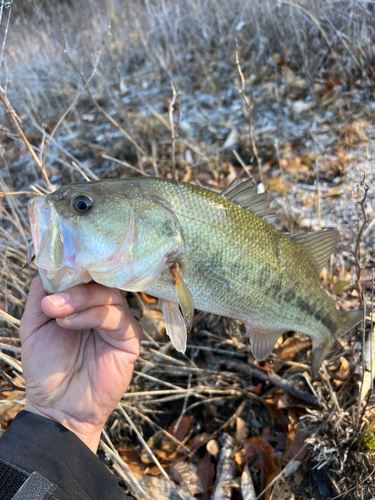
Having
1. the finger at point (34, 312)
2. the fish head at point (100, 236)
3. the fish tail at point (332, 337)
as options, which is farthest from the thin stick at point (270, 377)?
the finger at point (34, 312)

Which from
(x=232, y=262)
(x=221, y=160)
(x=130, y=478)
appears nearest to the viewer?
(x=232, y=262)

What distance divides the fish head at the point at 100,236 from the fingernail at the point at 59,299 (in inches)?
1.7

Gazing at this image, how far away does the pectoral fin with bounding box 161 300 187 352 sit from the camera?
172 centimetres

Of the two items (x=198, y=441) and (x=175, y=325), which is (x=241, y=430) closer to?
(x=198, y=441)

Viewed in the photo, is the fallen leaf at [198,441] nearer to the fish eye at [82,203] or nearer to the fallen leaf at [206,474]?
the fallen leaf at [206,474]

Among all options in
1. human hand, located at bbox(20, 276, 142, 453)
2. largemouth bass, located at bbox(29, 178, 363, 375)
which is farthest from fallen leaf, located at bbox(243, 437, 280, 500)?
human hand, located at bbox(20, 276, 142, 453)

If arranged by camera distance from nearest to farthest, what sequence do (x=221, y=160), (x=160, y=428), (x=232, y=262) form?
(x=232, y=262) < (x=160, y=428) < (x=221, y=160)

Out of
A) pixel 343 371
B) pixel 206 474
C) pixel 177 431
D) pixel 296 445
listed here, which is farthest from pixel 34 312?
pixel 343 371

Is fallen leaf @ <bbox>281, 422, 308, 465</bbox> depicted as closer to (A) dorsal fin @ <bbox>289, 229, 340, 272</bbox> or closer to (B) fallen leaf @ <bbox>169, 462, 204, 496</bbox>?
(B) fallen leaf @ <bbox>169, 462, 204, 496</bbox>

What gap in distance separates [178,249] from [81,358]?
82 centimetres

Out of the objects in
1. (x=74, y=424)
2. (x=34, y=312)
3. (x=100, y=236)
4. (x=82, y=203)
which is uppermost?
(x=82, y=203)

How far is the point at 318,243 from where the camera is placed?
82.4 inches

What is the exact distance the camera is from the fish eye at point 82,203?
5.09 ft

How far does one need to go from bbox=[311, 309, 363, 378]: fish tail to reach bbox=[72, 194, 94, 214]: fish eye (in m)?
1.51
